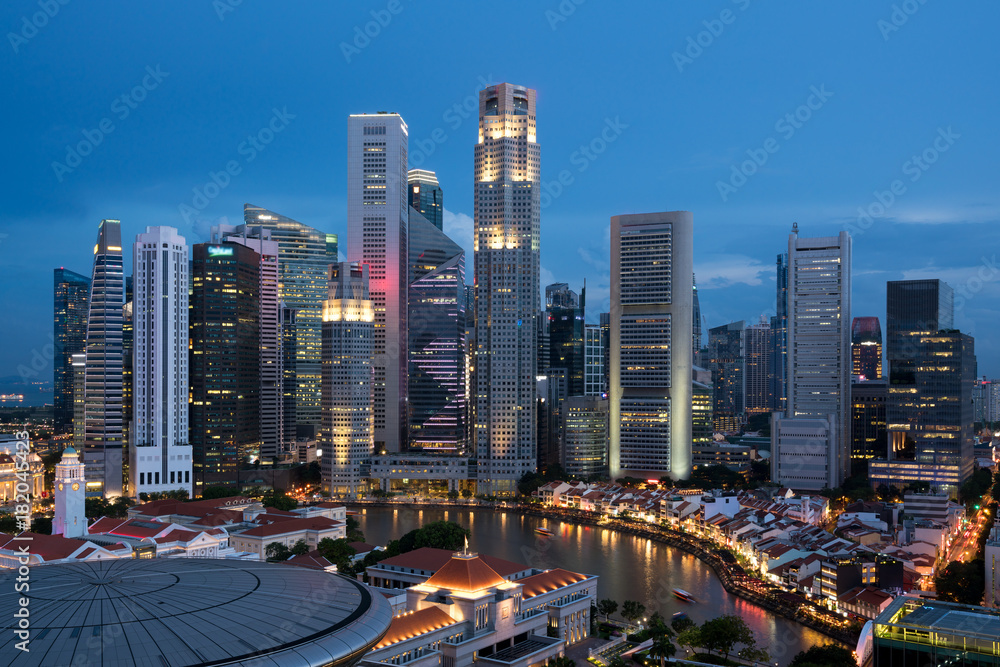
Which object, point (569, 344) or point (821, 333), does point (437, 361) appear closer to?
point (569, 344)

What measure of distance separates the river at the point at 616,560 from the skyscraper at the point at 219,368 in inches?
364

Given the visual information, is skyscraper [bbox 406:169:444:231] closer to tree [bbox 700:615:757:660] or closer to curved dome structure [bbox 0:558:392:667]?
tree [bbox 700:615:757:660]

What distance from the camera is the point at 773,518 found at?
35.4 m

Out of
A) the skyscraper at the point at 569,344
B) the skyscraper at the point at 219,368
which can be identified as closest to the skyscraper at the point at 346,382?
the skyscraper at the point at 219,368

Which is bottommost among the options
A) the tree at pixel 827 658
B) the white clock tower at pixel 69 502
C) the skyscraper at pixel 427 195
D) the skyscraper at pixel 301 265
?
the tree at pixel 827 658

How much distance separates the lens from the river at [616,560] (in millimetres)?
23750

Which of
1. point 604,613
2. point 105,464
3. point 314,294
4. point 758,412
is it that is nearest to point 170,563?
point 604,613

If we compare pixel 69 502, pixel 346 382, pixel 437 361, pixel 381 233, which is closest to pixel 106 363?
pixel 346 382

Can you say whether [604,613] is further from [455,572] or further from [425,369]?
[425,369]

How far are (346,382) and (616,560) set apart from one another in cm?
2492

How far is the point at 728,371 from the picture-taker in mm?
103125

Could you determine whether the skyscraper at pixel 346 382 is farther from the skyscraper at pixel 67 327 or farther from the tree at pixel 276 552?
the skyscraper at pixel 67 327

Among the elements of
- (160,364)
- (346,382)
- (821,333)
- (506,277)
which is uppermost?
(506,277)

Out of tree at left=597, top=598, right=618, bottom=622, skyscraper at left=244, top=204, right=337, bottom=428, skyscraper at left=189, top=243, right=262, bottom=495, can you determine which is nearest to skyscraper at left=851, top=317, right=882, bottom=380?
skyscraper at left=244, top=204, right=337, bottom=428
